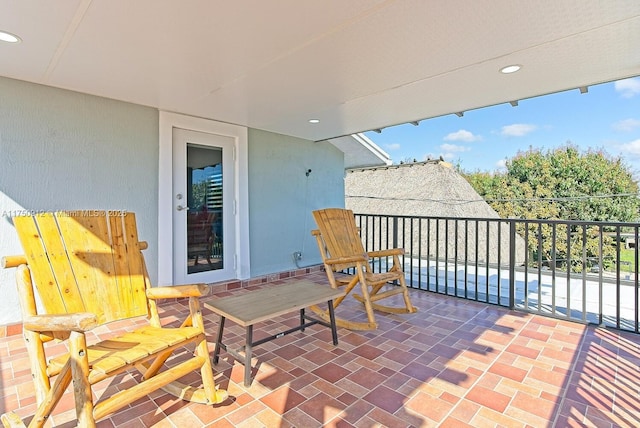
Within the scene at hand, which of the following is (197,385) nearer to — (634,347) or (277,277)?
(277,277)

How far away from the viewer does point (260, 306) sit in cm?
229

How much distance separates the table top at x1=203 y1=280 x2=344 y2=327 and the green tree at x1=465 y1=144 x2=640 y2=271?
30.7 feet

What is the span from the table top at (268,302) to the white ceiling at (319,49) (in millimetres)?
1828

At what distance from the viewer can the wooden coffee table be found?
2053 mm

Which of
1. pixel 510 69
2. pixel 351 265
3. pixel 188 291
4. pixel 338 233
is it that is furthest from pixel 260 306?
pixel 510 69

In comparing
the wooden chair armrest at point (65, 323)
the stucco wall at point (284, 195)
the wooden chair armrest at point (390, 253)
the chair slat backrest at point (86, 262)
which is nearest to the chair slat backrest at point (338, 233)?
the wooden chair armrest at point (390, 253)

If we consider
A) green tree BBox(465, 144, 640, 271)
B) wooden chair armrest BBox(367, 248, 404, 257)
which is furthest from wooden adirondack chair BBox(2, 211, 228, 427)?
green tree BBox(465, 144, 640, 271)

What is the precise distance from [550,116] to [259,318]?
18545mm

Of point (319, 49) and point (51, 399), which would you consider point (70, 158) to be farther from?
point (319, 49)

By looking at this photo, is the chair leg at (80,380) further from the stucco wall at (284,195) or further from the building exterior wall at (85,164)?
the stucco wall at (284,195)

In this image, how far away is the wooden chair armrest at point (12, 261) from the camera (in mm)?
1654

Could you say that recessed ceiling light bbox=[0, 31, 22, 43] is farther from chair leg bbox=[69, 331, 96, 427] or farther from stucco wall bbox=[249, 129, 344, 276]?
stucco wall bbox=[249, 129, 344, 276]

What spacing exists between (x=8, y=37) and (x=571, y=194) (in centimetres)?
1337

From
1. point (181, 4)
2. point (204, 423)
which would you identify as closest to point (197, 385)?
point (204, 423)
